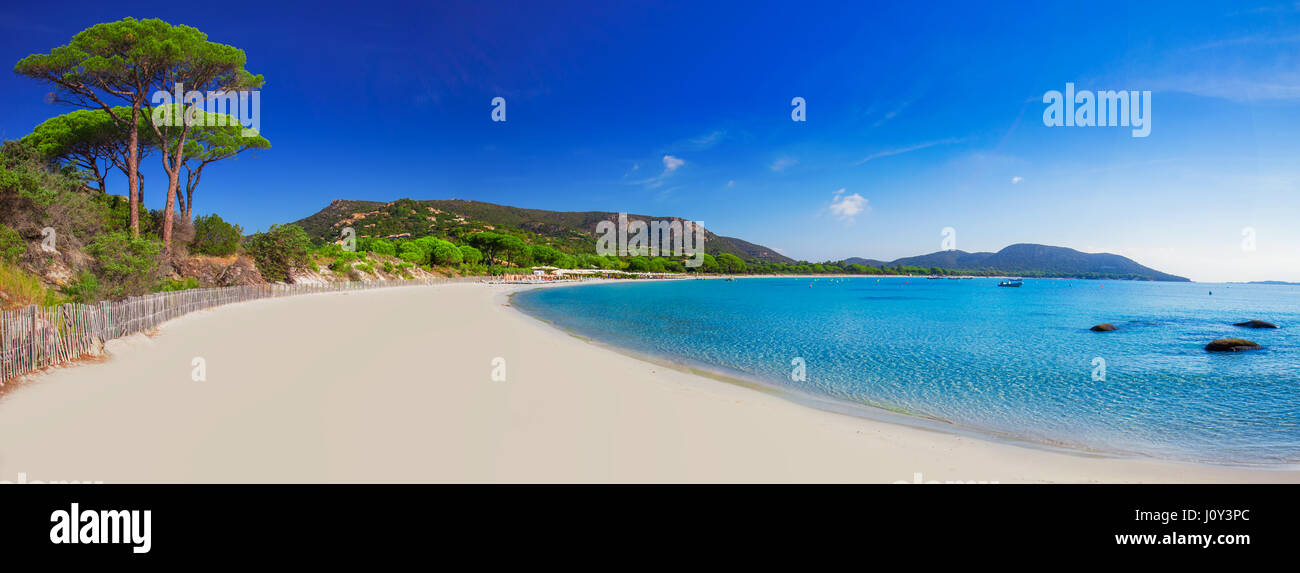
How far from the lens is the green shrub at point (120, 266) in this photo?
12039 mm

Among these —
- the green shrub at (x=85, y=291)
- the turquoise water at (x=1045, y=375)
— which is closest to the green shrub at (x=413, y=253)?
the turquoise water at (x=1045, y=375)

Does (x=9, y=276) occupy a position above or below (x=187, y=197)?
below

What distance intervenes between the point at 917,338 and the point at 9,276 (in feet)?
90.9

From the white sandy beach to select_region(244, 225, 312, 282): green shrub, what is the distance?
28243mm

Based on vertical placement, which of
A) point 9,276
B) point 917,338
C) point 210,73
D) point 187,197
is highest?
point 210,73

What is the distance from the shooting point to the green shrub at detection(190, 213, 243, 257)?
28.3 m

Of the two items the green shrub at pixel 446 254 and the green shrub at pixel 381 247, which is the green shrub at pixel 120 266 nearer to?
the green shrub at pixel 381 247

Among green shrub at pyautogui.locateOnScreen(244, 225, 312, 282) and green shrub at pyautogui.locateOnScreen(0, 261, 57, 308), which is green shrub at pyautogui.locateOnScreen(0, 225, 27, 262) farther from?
green shrub at pyautogui.locateOnScreen(244, 225, 312, 282)

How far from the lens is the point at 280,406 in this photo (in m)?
6.36
